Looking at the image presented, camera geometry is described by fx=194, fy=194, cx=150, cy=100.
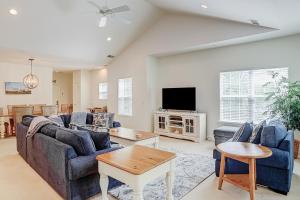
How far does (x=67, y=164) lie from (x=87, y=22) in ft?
14.0

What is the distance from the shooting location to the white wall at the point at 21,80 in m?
7.05

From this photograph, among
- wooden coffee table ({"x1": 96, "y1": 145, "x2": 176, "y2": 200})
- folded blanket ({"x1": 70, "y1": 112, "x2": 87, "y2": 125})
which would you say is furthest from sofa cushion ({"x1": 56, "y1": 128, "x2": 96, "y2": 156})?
folded blanket ({"x1": 70, "y1": 112, "x2": 87, "y2": 125})

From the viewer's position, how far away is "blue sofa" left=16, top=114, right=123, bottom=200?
235 centimetres

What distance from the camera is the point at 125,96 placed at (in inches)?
300

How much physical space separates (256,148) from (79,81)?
8.86 meters

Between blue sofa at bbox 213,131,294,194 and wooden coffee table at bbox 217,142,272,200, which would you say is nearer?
wooden coffee table at bbox 217,142,272,200

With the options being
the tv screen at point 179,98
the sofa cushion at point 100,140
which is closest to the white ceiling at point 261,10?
the tv screen at point 179,98

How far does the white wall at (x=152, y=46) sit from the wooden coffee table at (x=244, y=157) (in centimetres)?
288

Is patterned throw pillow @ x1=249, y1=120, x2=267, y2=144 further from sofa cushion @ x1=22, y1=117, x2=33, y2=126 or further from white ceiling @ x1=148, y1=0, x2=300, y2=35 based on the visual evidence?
sofa cushion @ x1=22, y1=117, x2=33, y2=126

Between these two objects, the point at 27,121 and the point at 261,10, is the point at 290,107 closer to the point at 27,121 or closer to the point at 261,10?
the point at 261,10

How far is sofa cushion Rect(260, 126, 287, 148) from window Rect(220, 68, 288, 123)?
6.88ft

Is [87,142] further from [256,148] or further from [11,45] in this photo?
[11,45]

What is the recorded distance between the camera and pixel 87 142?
251 centimetres

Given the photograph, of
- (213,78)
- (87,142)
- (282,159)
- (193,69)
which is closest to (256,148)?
(282,159)
